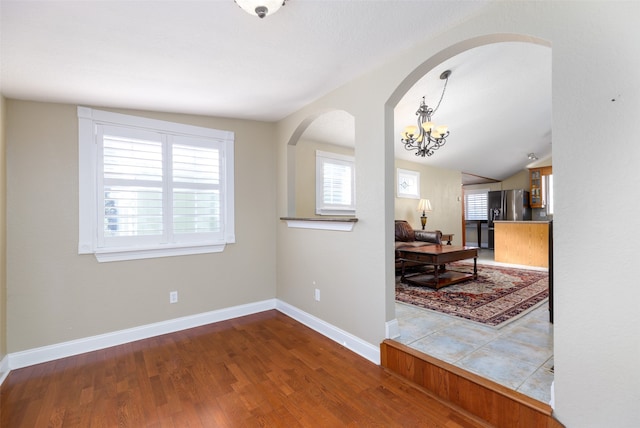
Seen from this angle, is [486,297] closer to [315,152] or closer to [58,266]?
[315,152]

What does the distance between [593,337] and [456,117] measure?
13.8 ft

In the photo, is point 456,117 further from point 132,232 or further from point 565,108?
point 132,232

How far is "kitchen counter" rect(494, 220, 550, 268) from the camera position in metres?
5.68

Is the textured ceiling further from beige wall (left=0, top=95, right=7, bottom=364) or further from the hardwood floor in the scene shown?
the hardwood floor

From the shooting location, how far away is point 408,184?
673 centimetres

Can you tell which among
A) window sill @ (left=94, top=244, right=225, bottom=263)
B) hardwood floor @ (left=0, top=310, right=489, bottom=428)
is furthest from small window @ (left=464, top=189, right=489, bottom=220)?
window sill @ (left=94, top=244, right=225, bottom=263)

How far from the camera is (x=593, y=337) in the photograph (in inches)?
51.6

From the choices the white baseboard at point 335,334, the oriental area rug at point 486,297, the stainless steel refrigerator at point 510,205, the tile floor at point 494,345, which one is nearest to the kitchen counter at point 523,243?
the oriental area rug at point 486,297

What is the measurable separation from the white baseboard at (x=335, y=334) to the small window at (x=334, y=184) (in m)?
1.66

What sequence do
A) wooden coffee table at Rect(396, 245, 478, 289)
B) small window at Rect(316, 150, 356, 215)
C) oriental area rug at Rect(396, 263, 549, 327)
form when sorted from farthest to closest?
small window at Rect(316, 150, 356, 215), wooden coffee table at Rect(396, 245, 478, 289), oriental area rug at Rect(396, 263, 549, 327)

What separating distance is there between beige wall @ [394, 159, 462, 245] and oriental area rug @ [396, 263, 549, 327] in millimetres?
2349

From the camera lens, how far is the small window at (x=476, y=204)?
367 inches

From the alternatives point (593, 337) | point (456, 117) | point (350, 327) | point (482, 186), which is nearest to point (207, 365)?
point (350, 327)

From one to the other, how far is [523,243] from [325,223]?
206 inches
